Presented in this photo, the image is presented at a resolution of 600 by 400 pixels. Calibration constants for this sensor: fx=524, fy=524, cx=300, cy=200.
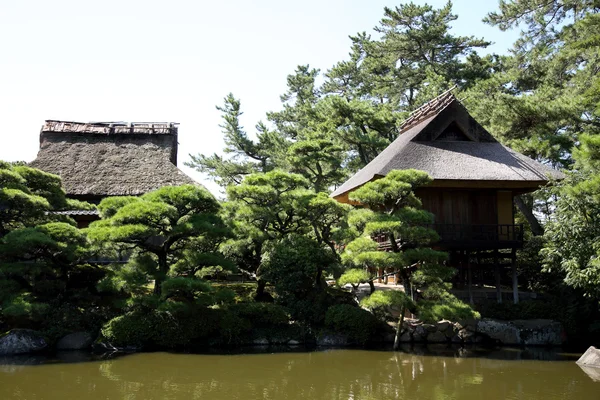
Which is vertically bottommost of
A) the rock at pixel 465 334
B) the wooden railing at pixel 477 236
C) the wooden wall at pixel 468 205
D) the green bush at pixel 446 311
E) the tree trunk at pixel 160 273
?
the rock at pixel 465 334

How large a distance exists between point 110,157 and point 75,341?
9.16m

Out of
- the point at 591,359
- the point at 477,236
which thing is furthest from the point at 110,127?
the point at 591,359

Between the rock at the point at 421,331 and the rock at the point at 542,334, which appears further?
the rock at the point at 421,331

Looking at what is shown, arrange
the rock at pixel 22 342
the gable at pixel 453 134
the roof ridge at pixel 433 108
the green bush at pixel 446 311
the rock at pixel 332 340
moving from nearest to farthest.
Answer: the green bush at pixel 446 311, the rock at pixel 22 342, the rock at pixel 332 340, the gable at pixel 453 134, the roof ridge at pixel 433 108

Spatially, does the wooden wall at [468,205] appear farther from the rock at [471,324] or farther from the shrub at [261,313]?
the shrub at [261,313]

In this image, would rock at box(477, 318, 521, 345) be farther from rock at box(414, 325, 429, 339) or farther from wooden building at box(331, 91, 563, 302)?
rock at box(414, 325, 429, 339)

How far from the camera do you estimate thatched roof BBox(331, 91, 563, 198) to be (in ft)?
48.9

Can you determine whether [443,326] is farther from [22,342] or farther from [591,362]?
[22,342]

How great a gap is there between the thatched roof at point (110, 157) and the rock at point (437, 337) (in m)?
10.2

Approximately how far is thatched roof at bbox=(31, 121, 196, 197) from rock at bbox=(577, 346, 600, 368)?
531 inches

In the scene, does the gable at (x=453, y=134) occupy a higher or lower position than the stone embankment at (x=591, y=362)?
higher

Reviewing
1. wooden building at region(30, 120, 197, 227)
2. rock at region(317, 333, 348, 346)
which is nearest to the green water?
rock at region(317, 333, 348, 346)

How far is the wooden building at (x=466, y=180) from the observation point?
14891 mm

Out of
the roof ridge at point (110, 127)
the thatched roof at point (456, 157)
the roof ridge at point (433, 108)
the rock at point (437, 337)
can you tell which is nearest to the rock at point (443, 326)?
the rock at point (437, 337)
